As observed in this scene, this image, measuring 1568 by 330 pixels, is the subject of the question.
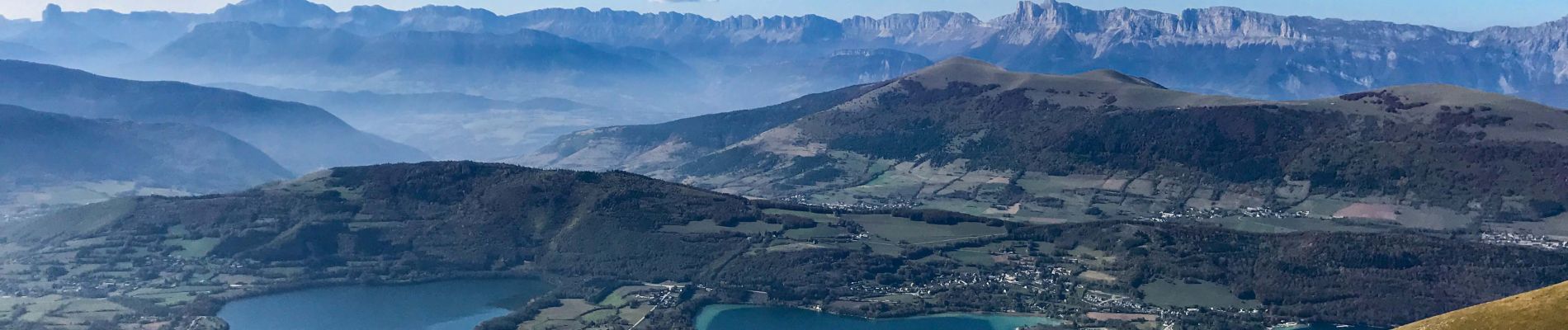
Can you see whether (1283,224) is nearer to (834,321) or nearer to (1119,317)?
(1119,317)

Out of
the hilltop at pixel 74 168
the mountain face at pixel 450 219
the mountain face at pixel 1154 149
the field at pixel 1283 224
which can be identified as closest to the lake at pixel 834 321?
the mountain face at pixel 450 219

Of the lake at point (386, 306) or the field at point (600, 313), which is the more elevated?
the field at point (600, 313)

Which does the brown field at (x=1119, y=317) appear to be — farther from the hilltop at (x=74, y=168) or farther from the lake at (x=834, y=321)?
the hilltop at (x=74, y=168)

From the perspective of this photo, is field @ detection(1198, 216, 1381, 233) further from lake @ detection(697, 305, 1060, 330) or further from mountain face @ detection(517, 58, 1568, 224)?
lake @ detection(697, 305, 1060, 330)

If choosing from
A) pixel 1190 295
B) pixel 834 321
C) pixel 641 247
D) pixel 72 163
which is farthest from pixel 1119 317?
pixel 72 163

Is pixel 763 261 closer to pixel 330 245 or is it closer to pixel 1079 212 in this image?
pixel 330 245

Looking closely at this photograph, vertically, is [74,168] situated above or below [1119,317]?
below

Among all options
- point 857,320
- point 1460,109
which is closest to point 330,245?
point 857,320

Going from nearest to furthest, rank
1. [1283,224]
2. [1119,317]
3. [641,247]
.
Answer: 1. [1119,317]
2. [641,247]
3. [1283,224]
